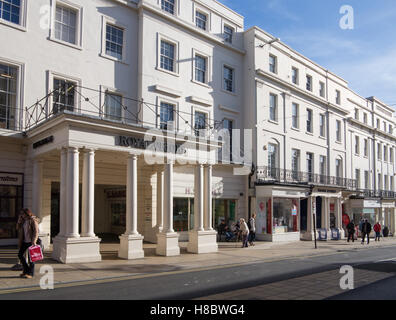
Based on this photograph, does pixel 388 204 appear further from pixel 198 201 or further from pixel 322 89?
pixel 198 201

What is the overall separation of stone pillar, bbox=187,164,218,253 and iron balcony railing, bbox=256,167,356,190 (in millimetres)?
7138

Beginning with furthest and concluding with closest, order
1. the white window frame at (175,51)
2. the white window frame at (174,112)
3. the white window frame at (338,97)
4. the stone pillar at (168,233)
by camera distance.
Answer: the white window frame at (338,97), the white window frame at (175,51), the white window frame at (174,112), the stone pillar at (168,233)

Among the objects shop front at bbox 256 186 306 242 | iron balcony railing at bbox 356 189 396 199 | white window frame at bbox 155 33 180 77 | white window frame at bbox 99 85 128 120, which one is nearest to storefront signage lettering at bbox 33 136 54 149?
white window frame at bbox 99 85 128 120

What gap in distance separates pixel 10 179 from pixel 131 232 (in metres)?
5.61

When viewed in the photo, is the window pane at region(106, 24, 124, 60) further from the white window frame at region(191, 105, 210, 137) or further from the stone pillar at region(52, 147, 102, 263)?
the stone pillar at region(52, 147, 102, 263)

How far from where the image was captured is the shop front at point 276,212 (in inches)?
913

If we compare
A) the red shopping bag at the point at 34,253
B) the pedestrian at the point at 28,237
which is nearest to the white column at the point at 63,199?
the pedestrian at the point at 28,237

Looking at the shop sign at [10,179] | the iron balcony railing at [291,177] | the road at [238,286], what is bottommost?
the road at [238,286]

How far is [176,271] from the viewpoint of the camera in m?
12.0

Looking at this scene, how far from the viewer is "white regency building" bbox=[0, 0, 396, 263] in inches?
564

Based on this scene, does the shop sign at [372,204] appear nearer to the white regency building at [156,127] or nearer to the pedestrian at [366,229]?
the white regency building at [156,127]

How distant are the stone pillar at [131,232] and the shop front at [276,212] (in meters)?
11.0

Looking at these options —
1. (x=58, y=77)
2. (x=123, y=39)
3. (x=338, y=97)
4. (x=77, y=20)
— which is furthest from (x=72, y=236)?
(x=338, y=97)
